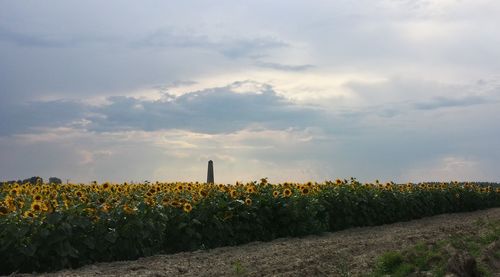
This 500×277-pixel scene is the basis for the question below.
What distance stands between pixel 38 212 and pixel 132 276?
1832 millimetres

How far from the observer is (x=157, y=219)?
351 inches

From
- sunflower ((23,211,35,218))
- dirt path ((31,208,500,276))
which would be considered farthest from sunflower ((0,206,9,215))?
dirt path ((31,208,500,276))

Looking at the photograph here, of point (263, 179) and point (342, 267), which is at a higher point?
point (263, 179)

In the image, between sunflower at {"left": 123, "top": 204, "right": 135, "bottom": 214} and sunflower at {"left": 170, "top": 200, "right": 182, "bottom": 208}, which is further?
sunflower at {"left": 170, "top": 200, "right": 182, "bottom": 208}

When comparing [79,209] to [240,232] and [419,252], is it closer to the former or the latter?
[240,232]

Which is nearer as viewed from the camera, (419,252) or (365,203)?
(419,252)

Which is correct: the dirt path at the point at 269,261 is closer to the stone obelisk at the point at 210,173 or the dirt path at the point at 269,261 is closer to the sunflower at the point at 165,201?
the sunflower at the point at 165,201

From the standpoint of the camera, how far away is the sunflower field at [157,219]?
761 cm

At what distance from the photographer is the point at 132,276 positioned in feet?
22.5

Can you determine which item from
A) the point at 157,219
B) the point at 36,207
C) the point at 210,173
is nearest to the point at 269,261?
the point at 157,219

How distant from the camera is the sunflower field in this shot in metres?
7.61

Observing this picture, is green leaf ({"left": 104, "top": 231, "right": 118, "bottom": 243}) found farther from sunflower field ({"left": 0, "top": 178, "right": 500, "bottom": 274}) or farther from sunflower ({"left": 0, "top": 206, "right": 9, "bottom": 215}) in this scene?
sunflower ({"left": 0, "top": 206, "right": 9, "bottom": 215})

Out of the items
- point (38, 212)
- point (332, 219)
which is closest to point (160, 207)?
point (38, 212)

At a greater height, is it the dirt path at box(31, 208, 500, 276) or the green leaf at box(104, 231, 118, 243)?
the green leaf at box(104, 231, 118, 243)
